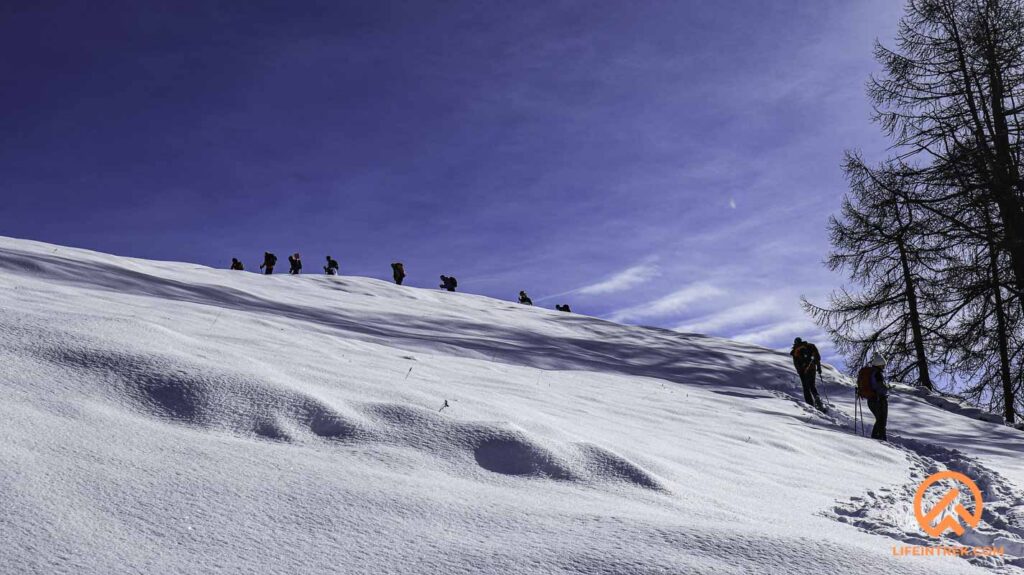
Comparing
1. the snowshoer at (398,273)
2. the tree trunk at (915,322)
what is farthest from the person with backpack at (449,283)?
the tree trunk at (915,322)

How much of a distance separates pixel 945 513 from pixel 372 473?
14.0 ft

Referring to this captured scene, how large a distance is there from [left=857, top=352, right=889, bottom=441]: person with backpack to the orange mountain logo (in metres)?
3.49

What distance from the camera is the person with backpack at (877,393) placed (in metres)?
10.0

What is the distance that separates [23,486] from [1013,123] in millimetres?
20570

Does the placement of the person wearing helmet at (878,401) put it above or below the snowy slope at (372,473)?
above

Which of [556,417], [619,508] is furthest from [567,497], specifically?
[556,417]

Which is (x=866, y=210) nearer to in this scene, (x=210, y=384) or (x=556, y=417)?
(x=556, y=417)

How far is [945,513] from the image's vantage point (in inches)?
187

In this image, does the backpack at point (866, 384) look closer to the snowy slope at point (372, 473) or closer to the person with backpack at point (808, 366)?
the snowy slope at point (372, 473)

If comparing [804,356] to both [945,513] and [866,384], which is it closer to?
[866,384]

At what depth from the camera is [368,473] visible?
3254 mm

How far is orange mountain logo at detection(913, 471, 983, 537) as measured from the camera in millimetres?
4113

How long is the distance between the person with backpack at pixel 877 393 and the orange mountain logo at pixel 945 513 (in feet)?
11.4

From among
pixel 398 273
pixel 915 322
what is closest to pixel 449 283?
pixel 398 273
